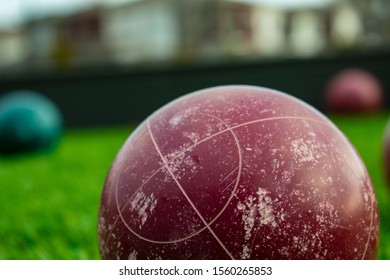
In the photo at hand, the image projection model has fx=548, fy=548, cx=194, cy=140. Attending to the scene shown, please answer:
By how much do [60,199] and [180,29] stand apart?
75.8 feet

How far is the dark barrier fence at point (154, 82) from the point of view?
12641mm

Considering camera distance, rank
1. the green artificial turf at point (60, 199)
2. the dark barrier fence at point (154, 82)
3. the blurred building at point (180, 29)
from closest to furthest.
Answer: the green artificial turf at point (60, 199) < the dark barrier fence at point (154, 82) < the blurred building at point (180, 29)

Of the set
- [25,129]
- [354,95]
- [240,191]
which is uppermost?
[240,191]

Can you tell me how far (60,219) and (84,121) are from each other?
9865 mm

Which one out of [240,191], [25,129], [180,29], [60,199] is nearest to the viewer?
[240,191]

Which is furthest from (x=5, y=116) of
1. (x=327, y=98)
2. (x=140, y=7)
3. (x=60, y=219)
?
(x=140, y=7)

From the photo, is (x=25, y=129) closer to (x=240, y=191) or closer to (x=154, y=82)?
(x=154, y=82)

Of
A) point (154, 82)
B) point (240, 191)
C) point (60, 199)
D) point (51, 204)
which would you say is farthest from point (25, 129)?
point (240, 191)

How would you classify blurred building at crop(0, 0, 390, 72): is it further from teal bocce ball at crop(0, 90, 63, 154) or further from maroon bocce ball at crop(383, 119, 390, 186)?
maroon bocce ball at crop(383, 119, 390, 186)

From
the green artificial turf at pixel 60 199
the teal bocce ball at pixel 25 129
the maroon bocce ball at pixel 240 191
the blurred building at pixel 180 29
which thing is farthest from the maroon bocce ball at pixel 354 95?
the maroon bocce ball at pixel 240 191

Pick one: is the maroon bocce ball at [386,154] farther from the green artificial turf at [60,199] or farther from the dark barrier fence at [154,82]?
the dark barrier fence at [154,82]

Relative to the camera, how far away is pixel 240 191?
74.9 inches

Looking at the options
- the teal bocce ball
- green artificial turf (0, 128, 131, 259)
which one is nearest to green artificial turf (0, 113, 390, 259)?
green artificial turf (0, 128, 131, 259)

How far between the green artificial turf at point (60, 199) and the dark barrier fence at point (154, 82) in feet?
13.0
